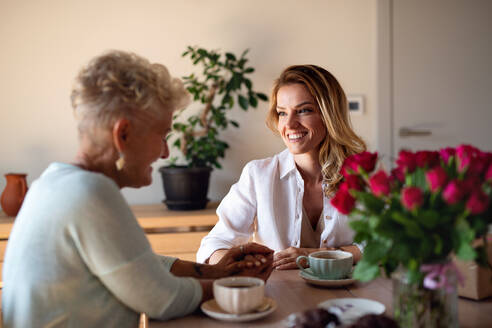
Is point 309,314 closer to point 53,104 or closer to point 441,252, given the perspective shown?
point 441,252

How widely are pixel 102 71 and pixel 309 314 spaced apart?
2.05 feet

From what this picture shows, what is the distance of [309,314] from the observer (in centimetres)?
81

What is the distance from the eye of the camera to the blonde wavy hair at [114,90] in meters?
1.03

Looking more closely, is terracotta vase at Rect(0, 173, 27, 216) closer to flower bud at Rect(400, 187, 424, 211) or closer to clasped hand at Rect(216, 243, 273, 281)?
clasped hand at Rect(216, 243, 273, 281)

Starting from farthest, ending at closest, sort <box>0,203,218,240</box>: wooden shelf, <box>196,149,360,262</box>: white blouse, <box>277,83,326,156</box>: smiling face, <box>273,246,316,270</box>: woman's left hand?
<box>0,203,218,240</box>: wooden shelf
<box>277,83,326,156</box>: smiling face
<box>196,149,360,262</box>: white blouse
<box>273,246,316,270</box>: woman's left hand

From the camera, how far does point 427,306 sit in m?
→ 0.82

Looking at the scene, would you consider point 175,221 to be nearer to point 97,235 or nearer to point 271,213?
point 271,213

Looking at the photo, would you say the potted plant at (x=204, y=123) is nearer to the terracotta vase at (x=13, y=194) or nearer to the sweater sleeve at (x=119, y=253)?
the terracotta vase at (x=13, y=194)

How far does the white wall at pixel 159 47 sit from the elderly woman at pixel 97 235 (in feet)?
6.59

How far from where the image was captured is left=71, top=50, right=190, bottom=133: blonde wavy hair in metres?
1.03

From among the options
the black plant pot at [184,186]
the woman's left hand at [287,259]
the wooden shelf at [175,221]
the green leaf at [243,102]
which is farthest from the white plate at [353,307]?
the green leaf at [243,102]

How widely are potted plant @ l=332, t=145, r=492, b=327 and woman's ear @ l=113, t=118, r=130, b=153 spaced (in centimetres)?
47

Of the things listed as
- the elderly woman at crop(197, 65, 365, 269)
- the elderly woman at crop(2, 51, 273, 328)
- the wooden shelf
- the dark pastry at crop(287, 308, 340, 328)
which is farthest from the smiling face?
the dark pastry at crop(287, 308, 340, 328)

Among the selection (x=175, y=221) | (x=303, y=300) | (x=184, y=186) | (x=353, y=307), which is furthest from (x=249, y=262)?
(x=184, y=186)
